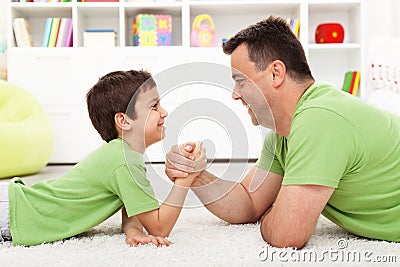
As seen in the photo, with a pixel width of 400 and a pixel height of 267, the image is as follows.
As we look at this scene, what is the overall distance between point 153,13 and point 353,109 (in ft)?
9.32

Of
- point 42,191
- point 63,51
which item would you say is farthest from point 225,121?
point 63,51

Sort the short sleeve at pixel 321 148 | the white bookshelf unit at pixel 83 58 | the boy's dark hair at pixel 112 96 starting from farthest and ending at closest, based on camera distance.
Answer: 1. the white bookshelf unit at pixel 83 58
2. the boy's dark hair at pixel 112 96
3. the short sleeve at pixel 321 148

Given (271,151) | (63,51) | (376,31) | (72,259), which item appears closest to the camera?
(72,259)

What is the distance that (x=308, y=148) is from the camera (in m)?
1.08

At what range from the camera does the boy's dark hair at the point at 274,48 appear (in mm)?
1208

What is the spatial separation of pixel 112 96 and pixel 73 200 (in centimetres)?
26

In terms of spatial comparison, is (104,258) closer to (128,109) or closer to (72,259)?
(72,259)

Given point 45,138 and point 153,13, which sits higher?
point 153,13

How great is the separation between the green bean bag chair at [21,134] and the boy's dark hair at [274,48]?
179 centimetres

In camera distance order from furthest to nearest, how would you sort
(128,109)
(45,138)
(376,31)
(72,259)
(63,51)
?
(376,31) < (63,51) < (45,138) < (128,109) < (72,259)

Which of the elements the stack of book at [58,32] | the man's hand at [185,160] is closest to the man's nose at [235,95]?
the man's hand at [185,160]

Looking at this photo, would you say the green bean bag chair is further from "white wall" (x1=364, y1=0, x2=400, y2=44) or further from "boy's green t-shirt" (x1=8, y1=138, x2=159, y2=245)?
"white wall" (x1=364, y1=0, x2=400, y2=44)

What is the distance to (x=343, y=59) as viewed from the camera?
155 inches

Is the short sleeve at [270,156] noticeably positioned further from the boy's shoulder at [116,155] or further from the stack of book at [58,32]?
the stack of book at [58,32]
